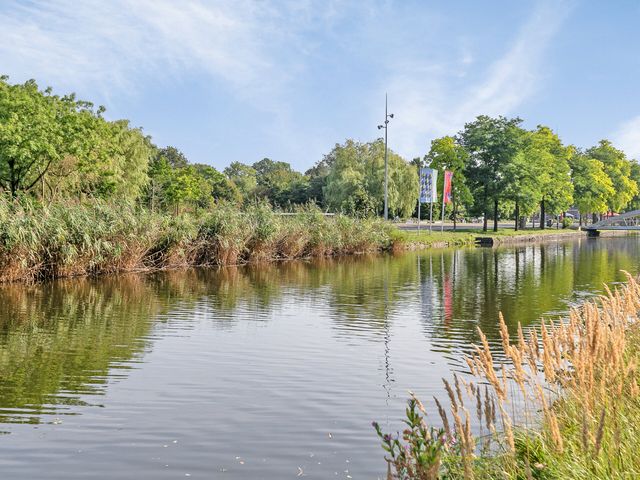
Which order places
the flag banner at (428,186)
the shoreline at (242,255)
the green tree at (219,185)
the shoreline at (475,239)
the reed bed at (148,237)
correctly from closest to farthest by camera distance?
the reed bed at (148,237), the shoreline at (242,255), the shoreline at (475,239), the flag banner at (428,186), the green tree at (219,185)

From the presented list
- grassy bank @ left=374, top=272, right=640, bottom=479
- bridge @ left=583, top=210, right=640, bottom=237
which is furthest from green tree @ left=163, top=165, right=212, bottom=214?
grassy bank @ left=374, top=272, right=640, bottom=479

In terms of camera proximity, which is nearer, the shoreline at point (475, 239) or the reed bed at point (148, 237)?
the reed bed at point (148, 237)

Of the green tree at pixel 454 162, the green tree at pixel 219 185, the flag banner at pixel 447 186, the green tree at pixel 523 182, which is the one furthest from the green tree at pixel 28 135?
the green tree at pixel 219 185

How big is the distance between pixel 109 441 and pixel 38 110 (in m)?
34.1

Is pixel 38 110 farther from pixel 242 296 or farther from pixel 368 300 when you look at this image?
pixel 368 300

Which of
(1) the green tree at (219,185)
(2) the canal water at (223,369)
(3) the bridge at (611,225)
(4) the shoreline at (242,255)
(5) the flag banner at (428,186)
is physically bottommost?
(2) the canal water at (223,369)

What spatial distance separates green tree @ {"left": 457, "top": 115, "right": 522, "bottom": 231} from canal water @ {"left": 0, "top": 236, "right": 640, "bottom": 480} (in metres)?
43.1

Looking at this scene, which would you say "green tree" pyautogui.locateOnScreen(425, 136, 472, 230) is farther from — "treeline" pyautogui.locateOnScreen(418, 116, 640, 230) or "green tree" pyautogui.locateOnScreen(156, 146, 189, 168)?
"green tree" pyautogui.locateOnScreen(156, 146, 189, 168)

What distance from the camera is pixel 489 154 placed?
67562mm

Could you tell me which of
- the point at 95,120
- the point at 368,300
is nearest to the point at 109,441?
the point at 368,300

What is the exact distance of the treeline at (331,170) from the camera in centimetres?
3734

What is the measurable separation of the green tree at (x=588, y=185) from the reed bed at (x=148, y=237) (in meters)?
53.9

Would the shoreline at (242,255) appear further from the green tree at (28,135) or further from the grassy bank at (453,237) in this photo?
the green tree at (28,135)

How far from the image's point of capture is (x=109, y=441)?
24.5 ft
